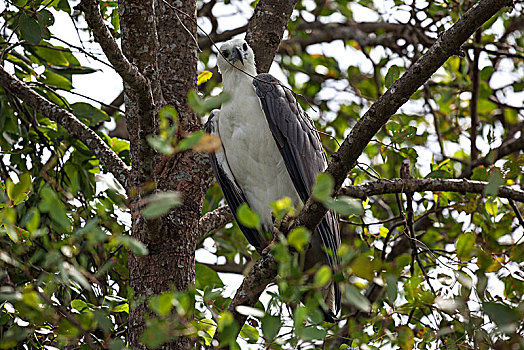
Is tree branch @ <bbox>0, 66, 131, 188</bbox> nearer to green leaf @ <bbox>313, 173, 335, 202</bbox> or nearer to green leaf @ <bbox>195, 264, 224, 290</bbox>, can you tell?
green leaf @ <bbox>195, 264, 224, 290</bbox>

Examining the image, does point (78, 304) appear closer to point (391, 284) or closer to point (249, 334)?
point (249, 334)

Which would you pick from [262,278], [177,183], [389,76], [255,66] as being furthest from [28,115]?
[389,76]

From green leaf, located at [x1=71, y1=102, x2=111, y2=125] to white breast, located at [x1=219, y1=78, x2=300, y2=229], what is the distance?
65 centimetres

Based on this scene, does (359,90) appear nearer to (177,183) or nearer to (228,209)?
(228,209)

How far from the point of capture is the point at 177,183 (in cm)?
291

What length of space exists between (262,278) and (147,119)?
0.77m

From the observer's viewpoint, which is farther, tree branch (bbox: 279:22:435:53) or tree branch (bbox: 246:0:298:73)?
tree branch (bbox: 279:22:435:53)

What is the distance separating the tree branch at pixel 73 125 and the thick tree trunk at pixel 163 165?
0.54 feet

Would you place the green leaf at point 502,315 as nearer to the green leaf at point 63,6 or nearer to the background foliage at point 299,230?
the background foliage at point 299,230

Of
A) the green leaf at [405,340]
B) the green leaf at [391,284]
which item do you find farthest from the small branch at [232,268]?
the green leaf at [391,284]

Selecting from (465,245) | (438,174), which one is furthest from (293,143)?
(465,245)

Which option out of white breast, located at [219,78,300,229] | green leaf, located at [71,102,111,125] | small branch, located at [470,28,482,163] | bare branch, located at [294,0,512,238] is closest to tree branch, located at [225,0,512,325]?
bare branch, located at [294,0,512,238]

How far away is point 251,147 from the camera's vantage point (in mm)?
3420

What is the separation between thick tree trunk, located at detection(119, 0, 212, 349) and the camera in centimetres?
244
